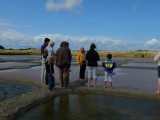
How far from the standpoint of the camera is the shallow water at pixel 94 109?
768cm

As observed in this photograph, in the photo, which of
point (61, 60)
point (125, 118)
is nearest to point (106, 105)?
point (125, 118)

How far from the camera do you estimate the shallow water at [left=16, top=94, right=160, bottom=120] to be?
25.2 feet

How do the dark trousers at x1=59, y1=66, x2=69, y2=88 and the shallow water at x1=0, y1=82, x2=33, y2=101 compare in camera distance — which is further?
the dark trousers at x1=59, y1=66, x2=69, y2=88

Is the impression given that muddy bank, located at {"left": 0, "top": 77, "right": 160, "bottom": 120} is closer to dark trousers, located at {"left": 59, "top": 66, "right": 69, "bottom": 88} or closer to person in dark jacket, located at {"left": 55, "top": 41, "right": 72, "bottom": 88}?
dark trousers, located at {"left": 59, "top": 66, "right": 69, "bottom": 88}

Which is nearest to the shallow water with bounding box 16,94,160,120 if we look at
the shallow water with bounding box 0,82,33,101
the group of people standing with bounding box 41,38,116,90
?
the shallow water with bounding box 0,82,33,101

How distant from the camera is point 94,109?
28.0 ft

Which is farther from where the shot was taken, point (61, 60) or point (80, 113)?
point (61, 60)

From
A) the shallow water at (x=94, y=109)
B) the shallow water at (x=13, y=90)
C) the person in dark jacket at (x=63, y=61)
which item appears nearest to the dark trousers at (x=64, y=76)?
the person in dark jacket at (x=63, y=61)

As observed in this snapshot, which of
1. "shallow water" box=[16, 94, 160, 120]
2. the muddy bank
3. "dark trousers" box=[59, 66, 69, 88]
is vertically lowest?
"shallow water" box=[16, 94, 160, 120]

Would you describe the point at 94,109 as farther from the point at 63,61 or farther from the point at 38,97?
the point at 63,61

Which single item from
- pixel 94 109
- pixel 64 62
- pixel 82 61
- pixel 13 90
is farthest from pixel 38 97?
pixel 82 61

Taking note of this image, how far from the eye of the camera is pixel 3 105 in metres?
8.60

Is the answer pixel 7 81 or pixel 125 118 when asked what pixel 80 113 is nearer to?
pixel 125 118

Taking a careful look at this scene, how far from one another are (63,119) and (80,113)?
753mm
